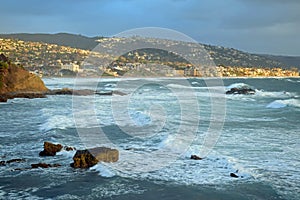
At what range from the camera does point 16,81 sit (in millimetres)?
45312

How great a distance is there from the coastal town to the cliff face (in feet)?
190

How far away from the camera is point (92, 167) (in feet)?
37.3

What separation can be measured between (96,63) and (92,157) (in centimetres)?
10557

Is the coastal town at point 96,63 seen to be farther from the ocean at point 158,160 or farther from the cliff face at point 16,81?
the ocean at point 158,160

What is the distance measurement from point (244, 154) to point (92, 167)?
5.54m

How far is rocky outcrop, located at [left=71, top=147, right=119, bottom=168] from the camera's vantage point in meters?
11.5

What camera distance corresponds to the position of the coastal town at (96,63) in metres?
112

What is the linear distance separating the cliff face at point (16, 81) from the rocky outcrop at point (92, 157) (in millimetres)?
33812

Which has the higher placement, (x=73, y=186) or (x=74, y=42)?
(x=74, y=42)

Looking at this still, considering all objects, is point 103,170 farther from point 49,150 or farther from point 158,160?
point 49,150

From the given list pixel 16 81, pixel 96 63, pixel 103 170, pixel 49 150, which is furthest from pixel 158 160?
pixel 96 63

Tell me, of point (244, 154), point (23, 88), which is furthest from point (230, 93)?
point (244, 154)

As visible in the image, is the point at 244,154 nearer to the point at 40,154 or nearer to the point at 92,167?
the point at 92,167

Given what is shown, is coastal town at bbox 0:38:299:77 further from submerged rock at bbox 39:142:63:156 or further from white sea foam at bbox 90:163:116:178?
white sea foam at bbox 90:163:116:178
